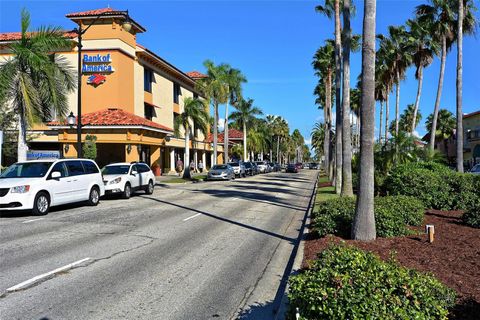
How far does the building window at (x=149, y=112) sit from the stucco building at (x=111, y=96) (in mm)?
99

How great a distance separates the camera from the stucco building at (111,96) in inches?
1342

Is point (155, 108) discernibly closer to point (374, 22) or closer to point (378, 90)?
point (378, 90)

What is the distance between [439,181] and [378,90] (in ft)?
131

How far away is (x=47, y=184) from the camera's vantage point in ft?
47.6

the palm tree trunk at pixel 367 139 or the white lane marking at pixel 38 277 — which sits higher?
the palm tree trunk at pixel 367 139

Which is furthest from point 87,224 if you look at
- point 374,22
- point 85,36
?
point 85,36

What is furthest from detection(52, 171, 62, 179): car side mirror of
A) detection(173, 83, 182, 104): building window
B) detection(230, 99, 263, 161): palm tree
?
detection(230, 99, 263, 161): palm tree

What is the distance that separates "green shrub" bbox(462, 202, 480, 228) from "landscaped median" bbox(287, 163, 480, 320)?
21mm

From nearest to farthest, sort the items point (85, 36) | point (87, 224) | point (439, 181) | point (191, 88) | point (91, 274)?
1. point (91, 274)
2. point (87, 224)
3. point (439, 181)
4. point (85, 36)
5. point (191, 88)

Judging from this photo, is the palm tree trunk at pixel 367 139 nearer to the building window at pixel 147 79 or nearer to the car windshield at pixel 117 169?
the car windshield at pixel 117 169

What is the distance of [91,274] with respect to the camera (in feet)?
23.2

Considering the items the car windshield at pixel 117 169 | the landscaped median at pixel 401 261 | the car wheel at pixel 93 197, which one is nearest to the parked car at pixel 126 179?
the car windshield at pixel 117 169

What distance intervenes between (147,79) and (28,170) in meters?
28.7

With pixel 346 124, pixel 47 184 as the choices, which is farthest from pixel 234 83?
pixel 47 184
